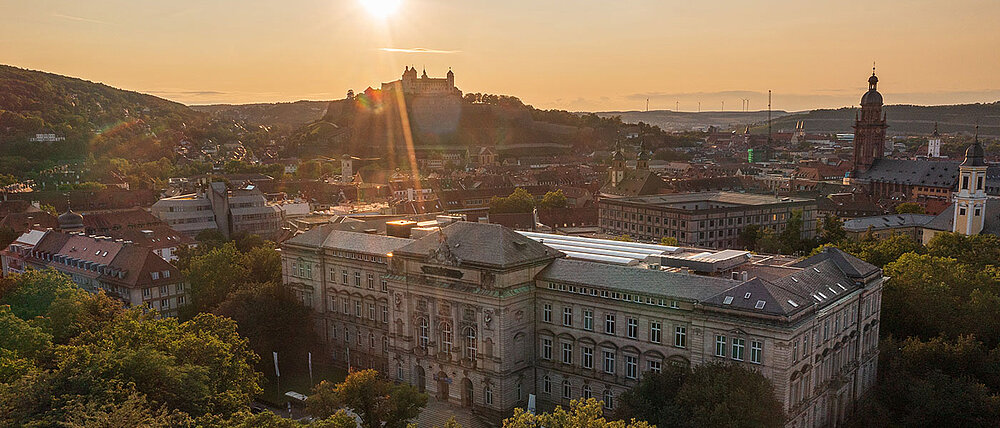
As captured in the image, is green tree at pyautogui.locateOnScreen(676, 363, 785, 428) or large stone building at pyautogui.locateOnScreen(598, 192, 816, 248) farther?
large stone building at pyautogui.locateOnScreen(598, 192, 816, 248)

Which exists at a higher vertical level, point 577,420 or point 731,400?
point 577,420

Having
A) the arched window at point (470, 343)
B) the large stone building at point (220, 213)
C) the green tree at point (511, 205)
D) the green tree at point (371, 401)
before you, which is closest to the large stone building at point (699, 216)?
the green tree at point (511, 205)

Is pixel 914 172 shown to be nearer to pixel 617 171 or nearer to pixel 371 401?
pixel 617 171

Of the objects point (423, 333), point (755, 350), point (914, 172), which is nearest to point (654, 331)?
point (755, 350)

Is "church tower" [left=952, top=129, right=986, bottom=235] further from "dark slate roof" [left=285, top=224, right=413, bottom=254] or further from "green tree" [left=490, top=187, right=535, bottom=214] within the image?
"dark slate roof" [left=285, top=224, right=413, bottom=254]

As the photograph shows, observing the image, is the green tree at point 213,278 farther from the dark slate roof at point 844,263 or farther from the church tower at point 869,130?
the church tower at point 869,130

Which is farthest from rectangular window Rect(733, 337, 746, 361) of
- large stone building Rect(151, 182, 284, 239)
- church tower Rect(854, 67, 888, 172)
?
church tower Rect(854, 67, 888, 172)
